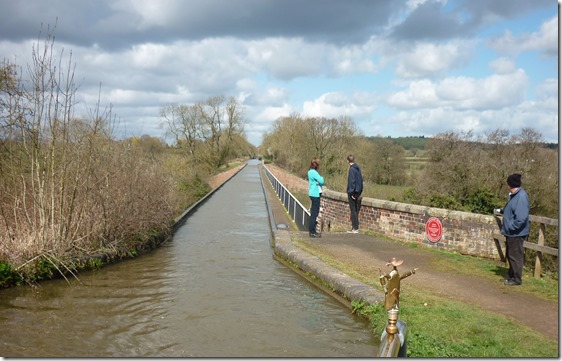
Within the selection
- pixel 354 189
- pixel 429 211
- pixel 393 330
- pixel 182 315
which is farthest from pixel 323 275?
pixel 393 330

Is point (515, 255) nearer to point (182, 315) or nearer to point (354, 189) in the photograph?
point (182, 315)

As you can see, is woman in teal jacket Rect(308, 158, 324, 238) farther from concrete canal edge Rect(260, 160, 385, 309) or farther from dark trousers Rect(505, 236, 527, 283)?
dark trousers Rect(505, 236, 527, 283)

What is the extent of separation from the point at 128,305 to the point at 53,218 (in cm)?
283

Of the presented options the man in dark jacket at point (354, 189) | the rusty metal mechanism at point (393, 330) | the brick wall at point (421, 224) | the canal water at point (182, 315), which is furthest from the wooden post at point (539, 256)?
the rusty metal mechanism at point (393, 330)

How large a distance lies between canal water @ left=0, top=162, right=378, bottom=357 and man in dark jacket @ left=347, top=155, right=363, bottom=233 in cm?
292

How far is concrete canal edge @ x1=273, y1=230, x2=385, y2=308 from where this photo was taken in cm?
739

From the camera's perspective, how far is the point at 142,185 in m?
13.2

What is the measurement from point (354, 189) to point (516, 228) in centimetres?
529

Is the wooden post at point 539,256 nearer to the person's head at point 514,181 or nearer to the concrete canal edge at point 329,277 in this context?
the person's head at point 514,181

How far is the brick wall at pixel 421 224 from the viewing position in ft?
33.9

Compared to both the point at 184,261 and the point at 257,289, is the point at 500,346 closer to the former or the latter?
the point at 257,289

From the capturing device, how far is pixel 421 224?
38.2 feet

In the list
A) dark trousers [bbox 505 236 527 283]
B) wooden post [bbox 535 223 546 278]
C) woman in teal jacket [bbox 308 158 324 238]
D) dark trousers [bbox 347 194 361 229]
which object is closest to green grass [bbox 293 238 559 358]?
dark trousers [bbox 505 236 527 283]

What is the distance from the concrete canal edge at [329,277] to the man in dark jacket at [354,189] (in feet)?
7.30
